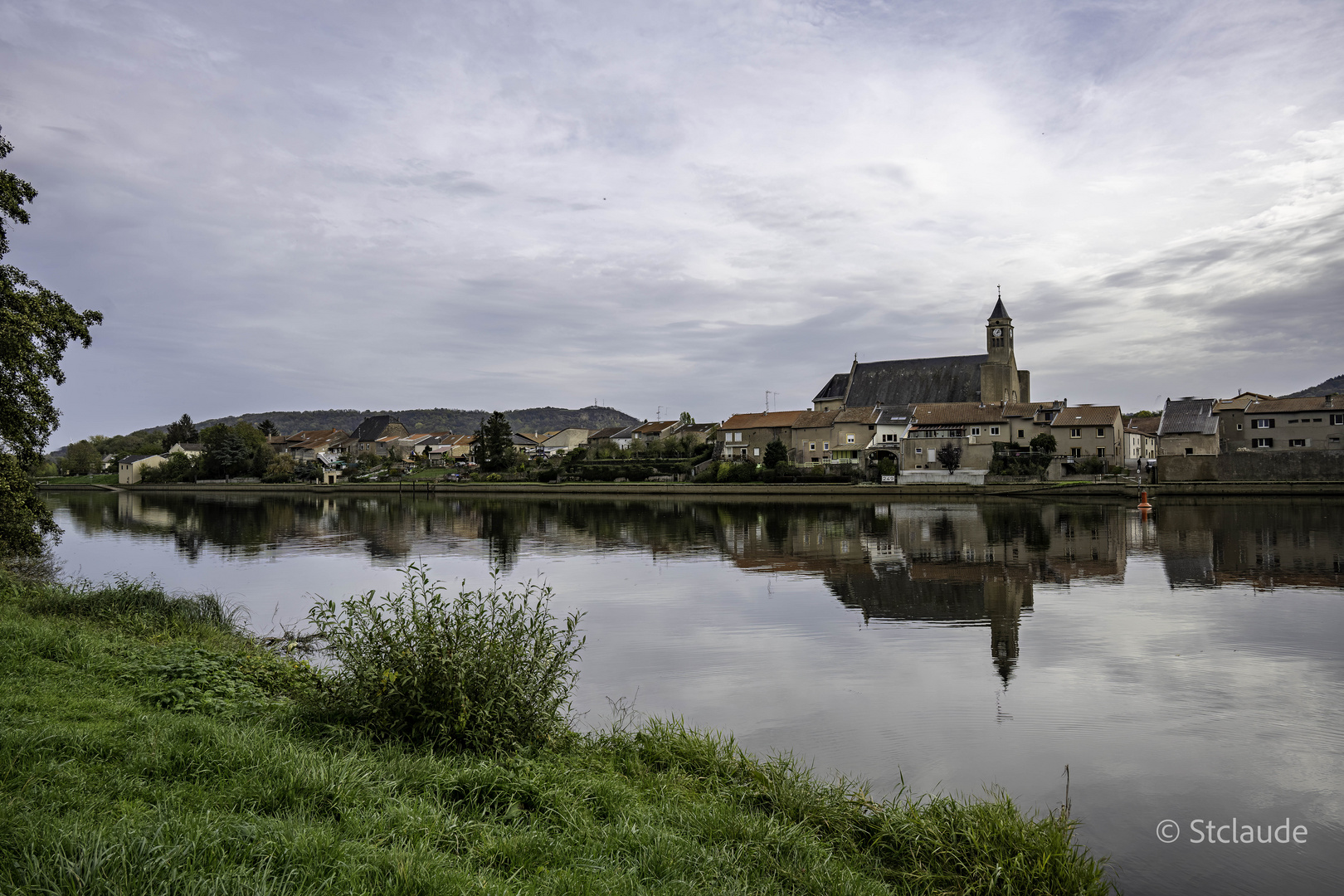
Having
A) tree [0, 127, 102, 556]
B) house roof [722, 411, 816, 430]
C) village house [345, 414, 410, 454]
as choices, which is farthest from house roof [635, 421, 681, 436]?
tree [0, 127, 102, 556]

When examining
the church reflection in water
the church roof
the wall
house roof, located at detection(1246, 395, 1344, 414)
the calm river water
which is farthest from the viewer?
the church roof

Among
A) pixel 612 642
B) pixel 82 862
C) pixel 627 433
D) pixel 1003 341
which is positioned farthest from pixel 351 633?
pixel 627 433

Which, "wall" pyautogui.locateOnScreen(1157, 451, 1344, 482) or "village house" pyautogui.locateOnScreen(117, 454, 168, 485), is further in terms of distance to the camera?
"village house" pyautogui.locateOnScreen(117, 454, 168, 485)

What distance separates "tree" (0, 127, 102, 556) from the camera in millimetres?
12562

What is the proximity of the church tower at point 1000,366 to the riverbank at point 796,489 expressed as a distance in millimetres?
24616

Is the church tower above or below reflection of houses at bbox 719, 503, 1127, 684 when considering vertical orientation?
above

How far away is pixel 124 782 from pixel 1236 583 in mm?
22636

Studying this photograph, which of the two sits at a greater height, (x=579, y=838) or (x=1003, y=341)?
(x=1003, y=341)

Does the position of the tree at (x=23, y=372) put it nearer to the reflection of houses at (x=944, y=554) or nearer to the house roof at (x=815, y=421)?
the reflection of houses at (x=944, y=554)

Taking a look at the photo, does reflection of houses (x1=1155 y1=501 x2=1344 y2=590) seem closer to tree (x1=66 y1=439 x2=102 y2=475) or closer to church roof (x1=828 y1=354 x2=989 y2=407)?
church roof (x1=828 y1=354 x2=989 y2=407)

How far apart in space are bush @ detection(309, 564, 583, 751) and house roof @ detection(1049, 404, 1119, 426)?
66.7 m

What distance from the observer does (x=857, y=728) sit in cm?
926

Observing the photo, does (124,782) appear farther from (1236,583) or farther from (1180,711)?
(1236,583)

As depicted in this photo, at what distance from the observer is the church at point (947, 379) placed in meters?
78.6
